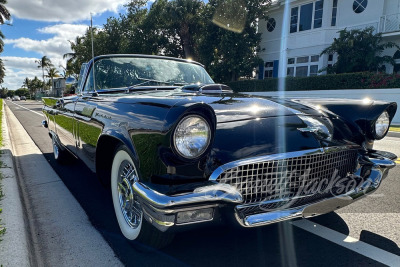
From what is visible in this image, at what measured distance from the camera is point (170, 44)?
78.8ft

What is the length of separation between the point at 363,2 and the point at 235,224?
18.3 meters

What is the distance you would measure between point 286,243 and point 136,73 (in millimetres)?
2196

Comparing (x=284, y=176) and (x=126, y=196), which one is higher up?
(x=284, y=176)

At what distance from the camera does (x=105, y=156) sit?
2498 mm

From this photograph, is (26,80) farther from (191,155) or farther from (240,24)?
(191,155)

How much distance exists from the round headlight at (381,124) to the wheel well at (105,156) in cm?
233

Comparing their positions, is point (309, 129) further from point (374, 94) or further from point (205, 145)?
point (374, 94)

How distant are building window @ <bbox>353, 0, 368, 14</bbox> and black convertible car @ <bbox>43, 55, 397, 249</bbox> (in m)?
16.3

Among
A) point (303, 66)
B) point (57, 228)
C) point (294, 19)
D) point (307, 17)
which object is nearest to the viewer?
point (57, 228)

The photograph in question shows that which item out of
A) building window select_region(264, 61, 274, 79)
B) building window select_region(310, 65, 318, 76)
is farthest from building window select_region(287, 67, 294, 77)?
building window select_region(310, 65, 318, 76)

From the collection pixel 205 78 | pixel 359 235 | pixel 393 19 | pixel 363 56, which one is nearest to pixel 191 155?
pixel 359 235

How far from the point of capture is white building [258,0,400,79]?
15.1 metres

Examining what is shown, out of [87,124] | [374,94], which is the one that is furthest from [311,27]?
[87,124]

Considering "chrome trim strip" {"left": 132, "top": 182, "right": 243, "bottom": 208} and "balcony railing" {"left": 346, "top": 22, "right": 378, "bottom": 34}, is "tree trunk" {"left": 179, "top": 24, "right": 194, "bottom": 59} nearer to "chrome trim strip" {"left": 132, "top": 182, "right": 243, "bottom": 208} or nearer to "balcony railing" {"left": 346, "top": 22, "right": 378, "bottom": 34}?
"balcony railing" {"left": 346, "top": 22, "right": 378, "bottom": 34}
